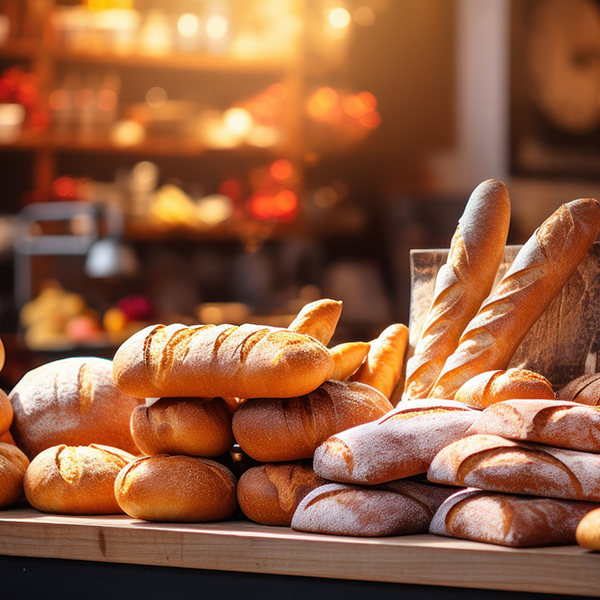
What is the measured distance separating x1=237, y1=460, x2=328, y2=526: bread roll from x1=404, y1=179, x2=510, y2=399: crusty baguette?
0.81 feet

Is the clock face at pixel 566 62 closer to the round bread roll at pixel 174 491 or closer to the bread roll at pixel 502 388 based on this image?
the bread roll at pixel 502 388

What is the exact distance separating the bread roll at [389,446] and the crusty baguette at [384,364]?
0.21 metres

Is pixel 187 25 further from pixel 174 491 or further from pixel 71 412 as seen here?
pixel 174 491

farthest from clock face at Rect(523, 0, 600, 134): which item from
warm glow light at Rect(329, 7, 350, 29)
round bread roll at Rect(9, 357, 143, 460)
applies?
round bread roll at Rect(9, 357, 143, 460)

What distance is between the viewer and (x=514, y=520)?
70 centimetres

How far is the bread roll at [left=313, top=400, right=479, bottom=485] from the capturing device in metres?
0.78

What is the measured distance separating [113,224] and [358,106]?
1.47 metres

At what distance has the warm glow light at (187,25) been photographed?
4062 millimetres

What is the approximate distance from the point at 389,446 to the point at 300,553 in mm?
138

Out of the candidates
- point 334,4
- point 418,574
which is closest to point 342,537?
point 418,574

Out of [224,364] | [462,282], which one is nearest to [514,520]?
[224,364]

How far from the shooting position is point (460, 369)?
1001mm

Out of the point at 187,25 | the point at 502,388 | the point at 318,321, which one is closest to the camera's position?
the point at 502,388

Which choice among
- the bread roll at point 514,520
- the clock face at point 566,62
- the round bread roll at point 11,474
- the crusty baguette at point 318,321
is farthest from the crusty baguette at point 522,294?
the clock face at point 566,62
